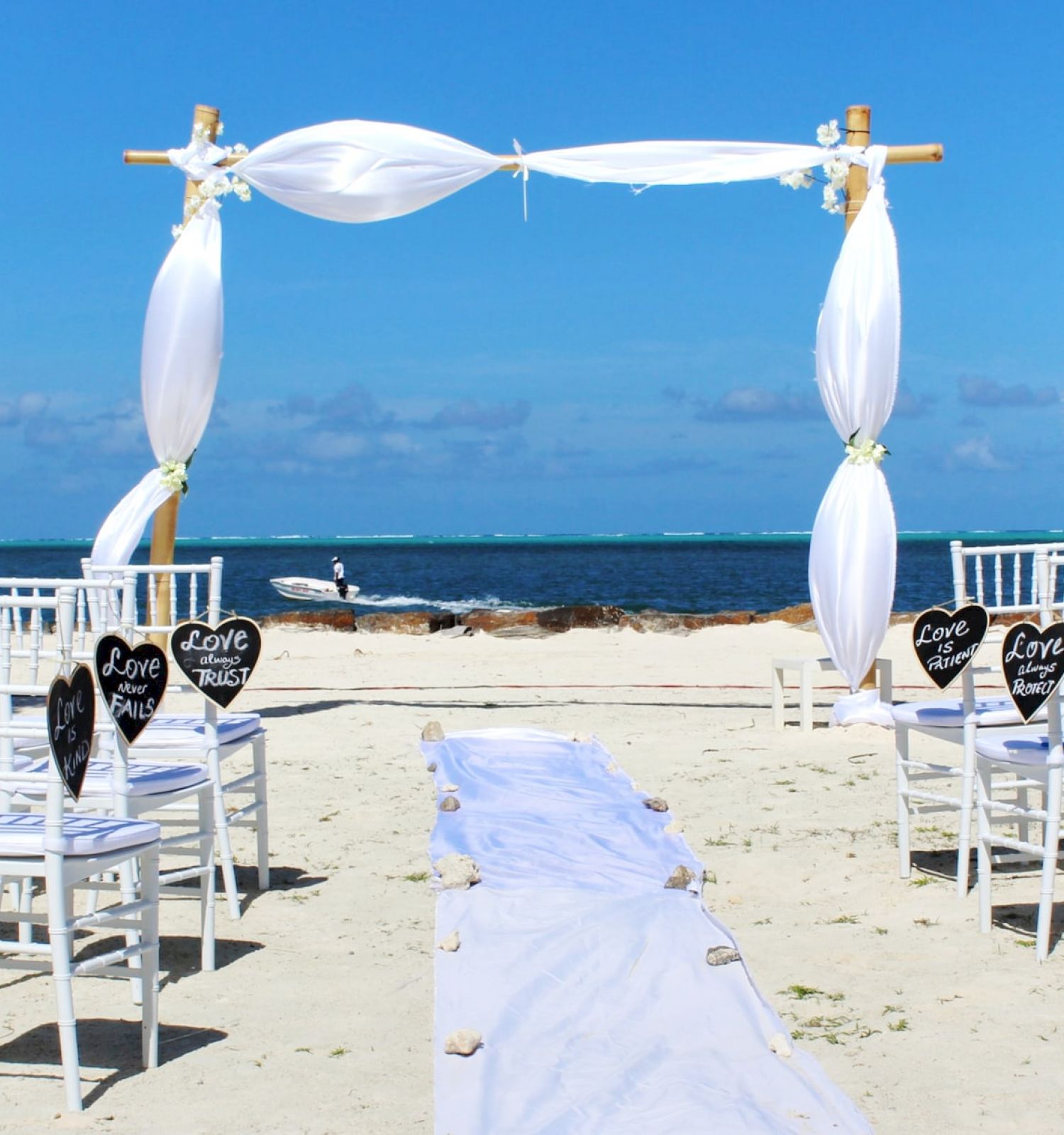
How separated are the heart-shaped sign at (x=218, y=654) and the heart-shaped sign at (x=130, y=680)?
1.38ft

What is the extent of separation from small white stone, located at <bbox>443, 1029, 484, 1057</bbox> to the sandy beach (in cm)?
7

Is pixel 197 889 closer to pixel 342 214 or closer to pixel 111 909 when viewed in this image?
pixel 111 909

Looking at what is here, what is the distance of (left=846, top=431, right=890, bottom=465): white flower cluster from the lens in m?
6.20

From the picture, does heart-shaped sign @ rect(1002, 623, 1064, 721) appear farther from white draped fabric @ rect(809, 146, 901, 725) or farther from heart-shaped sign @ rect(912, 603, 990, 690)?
white draped fabric @ rect(809, 146, 901, 725)

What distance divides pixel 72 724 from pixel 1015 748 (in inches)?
95.0

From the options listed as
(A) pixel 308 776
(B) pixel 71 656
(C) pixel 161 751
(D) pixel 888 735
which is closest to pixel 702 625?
(D) pixel 888 735

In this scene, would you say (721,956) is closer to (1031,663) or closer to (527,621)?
(1031,663)

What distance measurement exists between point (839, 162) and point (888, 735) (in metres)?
2.85

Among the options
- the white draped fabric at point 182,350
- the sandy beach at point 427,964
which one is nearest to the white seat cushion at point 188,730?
the sandy beach at point 427,964

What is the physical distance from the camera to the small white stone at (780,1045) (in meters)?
2.58

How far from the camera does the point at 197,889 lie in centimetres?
342

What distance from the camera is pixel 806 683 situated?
6684 millimetres

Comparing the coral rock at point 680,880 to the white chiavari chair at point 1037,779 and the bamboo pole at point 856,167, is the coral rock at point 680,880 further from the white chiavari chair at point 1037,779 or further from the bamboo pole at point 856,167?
the bamboo pole at point 856,167

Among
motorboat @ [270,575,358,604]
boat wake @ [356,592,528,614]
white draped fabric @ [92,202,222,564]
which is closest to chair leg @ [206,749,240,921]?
white draped fabric @ [92,202,222,564]
